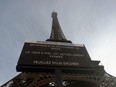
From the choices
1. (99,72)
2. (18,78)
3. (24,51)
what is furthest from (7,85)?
(24,51)

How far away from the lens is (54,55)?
13000 mm

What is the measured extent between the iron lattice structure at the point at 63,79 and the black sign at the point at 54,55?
1157 cm

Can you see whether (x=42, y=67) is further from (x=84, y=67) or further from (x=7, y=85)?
(x=7, y=85)

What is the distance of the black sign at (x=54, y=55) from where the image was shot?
12.5m

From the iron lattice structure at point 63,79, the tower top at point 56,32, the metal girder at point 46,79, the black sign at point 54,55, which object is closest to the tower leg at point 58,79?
the black sign at point 54,55

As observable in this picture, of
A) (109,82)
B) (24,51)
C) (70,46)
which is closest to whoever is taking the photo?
(24,51)

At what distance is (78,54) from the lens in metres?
13.7

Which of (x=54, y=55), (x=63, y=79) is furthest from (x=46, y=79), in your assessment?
(x=54, y=55)

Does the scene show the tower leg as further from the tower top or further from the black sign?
the tower top

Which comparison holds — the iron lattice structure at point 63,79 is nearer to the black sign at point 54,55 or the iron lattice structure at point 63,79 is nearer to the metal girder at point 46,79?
the metal girder at point 46,79

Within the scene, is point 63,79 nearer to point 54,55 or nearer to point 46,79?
point 46,79

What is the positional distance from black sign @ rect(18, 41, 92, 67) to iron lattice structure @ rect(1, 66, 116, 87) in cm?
1157

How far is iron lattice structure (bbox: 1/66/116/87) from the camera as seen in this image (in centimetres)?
2733

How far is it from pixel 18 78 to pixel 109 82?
1298 cm
